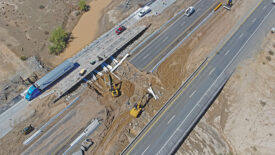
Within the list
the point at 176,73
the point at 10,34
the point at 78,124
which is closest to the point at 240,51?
the point at 176,73

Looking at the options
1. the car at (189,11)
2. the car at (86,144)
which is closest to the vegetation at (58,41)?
the car at (86,144)

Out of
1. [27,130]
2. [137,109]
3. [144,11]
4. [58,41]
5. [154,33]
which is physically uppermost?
[58,41]

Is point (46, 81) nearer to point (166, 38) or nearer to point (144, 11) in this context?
point (166, 38)

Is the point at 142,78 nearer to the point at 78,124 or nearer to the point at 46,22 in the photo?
the point at 78,124

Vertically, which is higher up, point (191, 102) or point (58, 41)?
point (58, 41)

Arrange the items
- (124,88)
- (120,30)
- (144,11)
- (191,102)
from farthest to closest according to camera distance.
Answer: (144,11) → (120,30) → (124,88) → (191,102)

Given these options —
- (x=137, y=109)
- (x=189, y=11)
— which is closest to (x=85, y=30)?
(x=137, y=109)

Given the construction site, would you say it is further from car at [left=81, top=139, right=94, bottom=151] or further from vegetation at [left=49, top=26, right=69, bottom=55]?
vegetation at [left=49, top=26, right=69, bottom=55]

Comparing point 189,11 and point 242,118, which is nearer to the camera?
point 242,118
